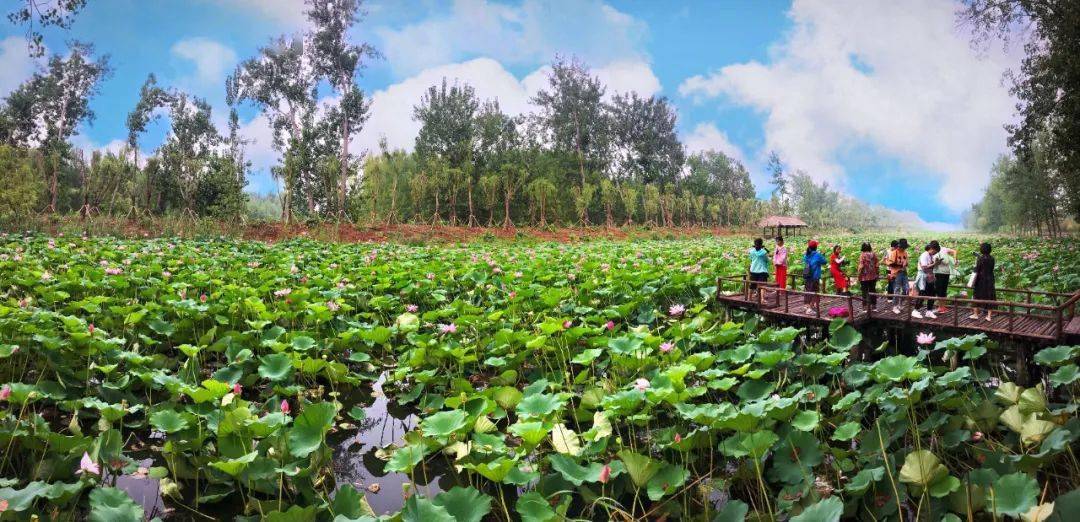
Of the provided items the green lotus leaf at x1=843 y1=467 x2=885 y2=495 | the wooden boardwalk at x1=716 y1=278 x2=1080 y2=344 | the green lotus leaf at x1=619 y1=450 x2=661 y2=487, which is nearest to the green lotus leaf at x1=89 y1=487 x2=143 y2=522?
the green lotus leaf at x1=619 y1=450 x2=661 y2=487

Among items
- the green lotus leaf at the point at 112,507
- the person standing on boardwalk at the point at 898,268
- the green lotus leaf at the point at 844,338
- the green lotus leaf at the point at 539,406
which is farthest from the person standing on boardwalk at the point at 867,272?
the green lotus leaf at the point at 112,507

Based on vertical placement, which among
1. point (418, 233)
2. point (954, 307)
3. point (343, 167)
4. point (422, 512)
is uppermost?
point (343, 167)

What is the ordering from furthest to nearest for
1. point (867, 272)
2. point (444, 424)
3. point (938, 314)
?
point (867, 272)
point (938, 314)
point (444, 424)

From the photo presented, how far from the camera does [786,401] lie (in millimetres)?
3088

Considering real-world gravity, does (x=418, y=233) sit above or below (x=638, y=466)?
above

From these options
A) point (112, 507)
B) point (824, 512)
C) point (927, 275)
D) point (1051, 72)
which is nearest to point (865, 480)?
point (824, 512)

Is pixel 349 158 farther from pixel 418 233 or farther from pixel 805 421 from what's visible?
pixel 805 421

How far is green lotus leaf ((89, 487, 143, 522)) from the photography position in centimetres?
200

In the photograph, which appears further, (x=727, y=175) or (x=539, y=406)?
(x=727, y=175)

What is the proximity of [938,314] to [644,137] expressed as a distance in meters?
39.5

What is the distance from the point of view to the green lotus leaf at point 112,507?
2.00 m

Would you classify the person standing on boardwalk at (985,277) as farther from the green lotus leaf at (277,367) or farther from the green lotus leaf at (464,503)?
the green lotus leaf at (277,367)

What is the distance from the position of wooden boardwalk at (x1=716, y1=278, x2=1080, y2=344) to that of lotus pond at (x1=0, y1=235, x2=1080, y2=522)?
1.05ft

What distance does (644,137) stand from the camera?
4338 centimetres
